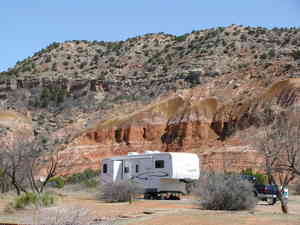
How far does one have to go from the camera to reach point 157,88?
81375 millimetres

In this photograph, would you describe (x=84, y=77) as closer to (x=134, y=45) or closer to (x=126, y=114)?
(x=134, y=45)

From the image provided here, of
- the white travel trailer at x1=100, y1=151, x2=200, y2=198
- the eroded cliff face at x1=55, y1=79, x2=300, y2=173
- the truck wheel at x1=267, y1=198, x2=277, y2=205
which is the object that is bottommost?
the truck wheel at x1=267, y1=198, x2=277, y2=205

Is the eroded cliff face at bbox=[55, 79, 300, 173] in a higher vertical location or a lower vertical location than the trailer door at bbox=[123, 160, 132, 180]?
higher

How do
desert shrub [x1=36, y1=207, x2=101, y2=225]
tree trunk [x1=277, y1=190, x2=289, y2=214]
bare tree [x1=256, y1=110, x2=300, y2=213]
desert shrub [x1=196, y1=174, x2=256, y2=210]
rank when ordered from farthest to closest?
desert shrub [x1=196, y1=174, x2=256, y2=210] < tree trunk [x1=277, y1=190, x2=289, y2=214] < bare tree [x1=256, y1=110, x2=300, y2=213] < desert shrub [x1=36, y1=207, x2=101, y2=225]

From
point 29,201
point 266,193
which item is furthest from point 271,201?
point 29,201

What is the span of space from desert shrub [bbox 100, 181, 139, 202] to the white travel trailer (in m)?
1.41

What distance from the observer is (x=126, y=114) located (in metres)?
70.3

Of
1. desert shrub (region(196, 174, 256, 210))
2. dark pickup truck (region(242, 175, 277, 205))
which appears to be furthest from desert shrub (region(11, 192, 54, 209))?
dark pickup truck (region(242, 175, 277, 205))

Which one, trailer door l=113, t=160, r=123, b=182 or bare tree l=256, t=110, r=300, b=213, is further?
trailer door l=113, t=160, r=123, b=182

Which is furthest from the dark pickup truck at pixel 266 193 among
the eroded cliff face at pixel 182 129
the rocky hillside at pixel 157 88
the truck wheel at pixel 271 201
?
the eroded cliff face at pixel 182 129

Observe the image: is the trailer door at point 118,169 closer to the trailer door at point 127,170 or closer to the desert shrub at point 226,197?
the trailer door at point 127,170

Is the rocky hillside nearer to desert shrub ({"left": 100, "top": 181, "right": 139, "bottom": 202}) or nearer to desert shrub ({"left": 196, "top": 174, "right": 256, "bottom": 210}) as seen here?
desert shrub ({"left": 100, "top": 181, "right": 139, "bottom": 202})

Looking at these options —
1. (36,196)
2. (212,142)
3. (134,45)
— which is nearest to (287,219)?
(36,196)

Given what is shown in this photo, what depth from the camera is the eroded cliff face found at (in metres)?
55.6
